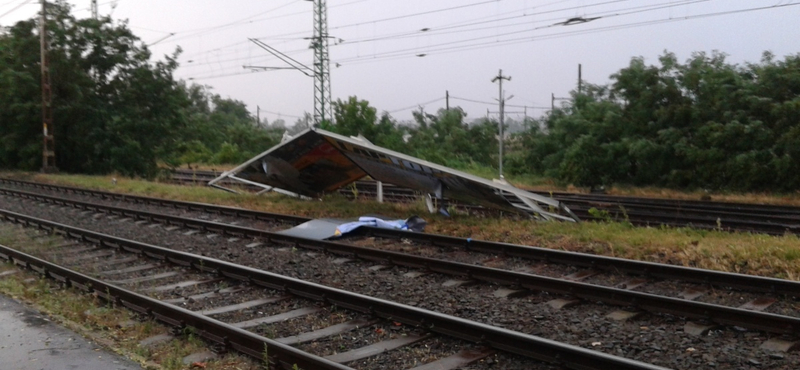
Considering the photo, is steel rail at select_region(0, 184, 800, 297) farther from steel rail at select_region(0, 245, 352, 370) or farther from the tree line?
the tree line

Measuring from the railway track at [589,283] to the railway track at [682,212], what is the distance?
424cm

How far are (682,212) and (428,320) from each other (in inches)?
496

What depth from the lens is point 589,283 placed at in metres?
8.28

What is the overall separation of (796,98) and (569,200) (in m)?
9.23

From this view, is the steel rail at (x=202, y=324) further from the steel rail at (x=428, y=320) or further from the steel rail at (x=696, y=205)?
the steel rail at (x=696, y=205)

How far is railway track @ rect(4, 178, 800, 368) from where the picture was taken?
21.3 ft

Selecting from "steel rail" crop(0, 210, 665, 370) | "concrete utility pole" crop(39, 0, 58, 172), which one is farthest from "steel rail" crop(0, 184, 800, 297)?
"concrete utility pole" crop(39, 0, 58, 172)

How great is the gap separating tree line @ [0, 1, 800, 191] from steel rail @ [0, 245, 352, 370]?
821 inches

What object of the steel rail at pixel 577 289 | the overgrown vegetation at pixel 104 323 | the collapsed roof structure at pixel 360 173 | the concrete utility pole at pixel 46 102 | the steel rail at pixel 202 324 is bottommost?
the overgrown vegetation at pixel 104 323

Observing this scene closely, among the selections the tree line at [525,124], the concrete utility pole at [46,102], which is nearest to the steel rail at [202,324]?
the tree line at [525,124]

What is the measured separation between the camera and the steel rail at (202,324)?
5.42 metres

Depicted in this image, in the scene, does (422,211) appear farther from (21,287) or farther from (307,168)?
(21,287)

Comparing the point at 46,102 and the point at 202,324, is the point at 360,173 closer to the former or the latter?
the point at 202,324

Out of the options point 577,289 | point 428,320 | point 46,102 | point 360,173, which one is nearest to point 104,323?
point 428,320
